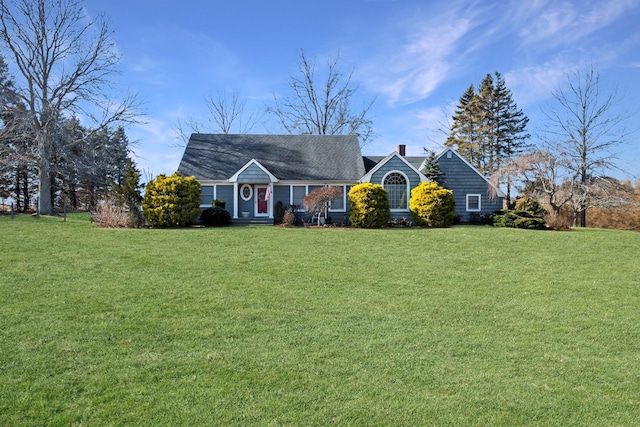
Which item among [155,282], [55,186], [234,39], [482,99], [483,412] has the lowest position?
[483,412]

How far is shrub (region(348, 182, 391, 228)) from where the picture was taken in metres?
18.8

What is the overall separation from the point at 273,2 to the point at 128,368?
11.7m

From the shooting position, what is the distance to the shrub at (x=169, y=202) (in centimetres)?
1755

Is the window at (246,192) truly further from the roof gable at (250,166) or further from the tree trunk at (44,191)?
the tree trunk at (44,191)

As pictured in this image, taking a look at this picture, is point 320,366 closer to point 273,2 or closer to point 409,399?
point 409,399

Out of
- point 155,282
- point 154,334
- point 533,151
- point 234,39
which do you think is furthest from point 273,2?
point 533,151

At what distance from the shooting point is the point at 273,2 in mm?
12898

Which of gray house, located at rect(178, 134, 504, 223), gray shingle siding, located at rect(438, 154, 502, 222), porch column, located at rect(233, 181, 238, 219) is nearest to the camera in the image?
porch column, located at rect(233, 181, 238, 219)

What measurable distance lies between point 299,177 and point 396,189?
207 inches

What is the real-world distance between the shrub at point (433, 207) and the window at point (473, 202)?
3.72m

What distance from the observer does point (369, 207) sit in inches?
740

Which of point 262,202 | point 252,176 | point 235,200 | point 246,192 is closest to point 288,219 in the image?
point 262,202

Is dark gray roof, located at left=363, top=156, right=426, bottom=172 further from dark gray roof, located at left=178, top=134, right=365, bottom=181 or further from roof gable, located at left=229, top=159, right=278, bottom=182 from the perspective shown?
roof gable, located at left=229, top=159, right=278, bottom=182

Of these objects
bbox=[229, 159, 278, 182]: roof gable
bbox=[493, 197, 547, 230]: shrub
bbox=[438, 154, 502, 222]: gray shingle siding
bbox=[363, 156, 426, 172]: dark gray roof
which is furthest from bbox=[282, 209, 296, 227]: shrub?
bbox=[493, 197, 547, 230]: shrub
